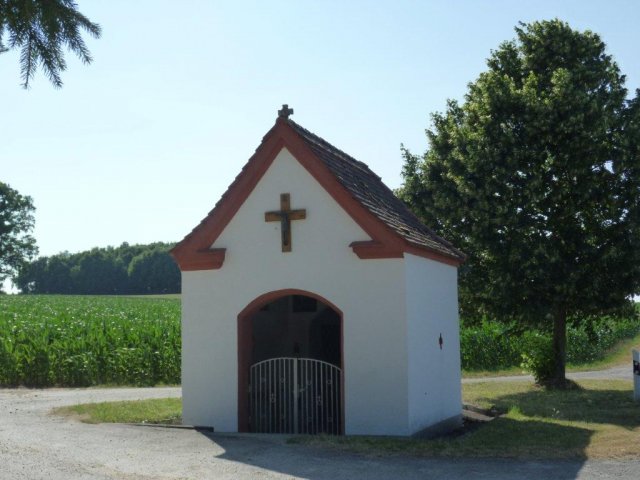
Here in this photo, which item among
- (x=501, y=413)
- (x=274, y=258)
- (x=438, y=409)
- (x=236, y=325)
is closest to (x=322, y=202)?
(x=274, y=258)

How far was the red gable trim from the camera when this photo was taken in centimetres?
1320

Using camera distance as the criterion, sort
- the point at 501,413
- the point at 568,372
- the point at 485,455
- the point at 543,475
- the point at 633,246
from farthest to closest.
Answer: the point at 568,372, the point at 633,246, the point at 501,413, the point at 485,455, the point at 543,475

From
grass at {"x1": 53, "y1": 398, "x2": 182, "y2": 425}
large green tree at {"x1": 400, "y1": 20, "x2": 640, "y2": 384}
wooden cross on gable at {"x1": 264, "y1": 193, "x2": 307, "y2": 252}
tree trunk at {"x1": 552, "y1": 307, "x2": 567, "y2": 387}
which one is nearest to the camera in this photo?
wooden cross on gable at {"x1": 264, "y1": 193, "x2": 307, "y2": 252}

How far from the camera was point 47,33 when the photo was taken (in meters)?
6.46

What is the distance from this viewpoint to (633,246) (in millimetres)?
20391

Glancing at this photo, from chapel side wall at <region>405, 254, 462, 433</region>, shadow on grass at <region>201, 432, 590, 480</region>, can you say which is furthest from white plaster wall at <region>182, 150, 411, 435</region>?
shadow on grass at <region>201, 432, 590, 480</region>

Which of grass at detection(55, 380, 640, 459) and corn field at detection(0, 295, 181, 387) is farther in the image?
corn field at detection(0, 295, 181, 387)

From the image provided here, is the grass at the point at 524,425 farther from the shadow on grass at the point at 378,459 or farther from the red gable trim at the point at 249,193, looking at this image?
the red gable trim at the point at 249,193

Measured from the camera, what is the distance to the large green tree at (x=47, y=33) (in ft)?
20.8

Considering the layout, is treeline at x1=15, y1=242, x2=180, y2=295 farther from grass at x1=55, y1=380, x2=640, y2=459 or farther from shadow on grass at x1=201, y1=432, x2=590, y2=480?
shadow on grass at x1=201, y1=432, x2=590, y2=480

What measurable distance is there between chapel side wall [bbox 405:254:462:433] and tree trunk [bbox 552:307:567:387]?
23.9ft

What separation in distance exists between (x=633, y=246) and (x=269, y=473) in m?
14.2

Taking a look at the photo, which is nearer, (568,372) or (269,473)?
(269,473)

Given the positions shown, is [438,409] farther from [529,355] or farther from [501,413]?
[529,355]
